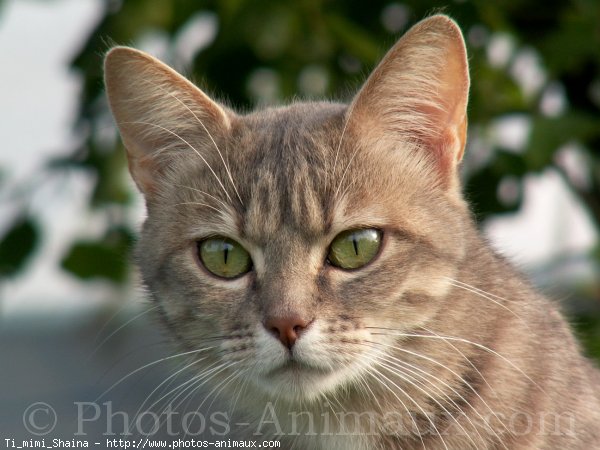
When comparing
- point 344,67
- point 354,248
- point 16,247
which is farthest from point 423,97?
point 16,247

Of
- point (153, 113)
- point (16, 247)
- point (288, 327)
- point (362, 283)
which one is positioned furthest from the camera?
point (16, 247)

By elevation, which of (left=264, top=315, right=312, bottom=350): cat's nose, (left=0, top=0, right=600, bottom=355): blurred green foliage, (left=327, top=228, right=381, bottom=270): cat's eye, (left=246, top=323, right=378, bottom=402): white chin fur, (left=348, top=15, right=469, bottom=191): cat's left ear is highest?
(left=0, top=0, right=600, bottom=355): blurred green foliage

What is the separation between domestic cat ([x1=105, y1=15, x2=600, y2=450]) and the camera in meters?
2.40

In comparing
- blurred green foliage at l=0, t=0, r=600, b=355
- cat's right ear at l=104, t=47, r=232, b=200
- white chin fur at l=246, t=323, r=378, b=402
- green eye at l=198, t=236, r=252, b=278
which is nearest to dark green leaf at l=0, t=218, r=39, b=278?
blurred green foliage at l=0, t=0, r=600, b=355

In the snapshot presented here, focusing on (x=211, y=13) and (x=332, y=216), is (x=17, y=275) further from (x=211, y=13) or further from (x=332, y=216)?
(x=332, y=216)

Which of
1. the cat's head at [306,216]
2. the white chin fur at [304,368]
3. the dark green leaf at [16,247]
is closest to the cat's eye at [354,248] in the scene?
the cat's head at [306,216]

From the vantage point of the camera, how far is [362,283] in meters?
2.43

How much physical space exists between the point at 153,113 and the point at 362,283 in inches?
35.4

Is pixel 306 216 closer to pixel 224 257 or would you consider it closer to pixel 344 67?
pixel 224 257

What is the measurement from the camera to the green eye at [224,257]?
254 cm

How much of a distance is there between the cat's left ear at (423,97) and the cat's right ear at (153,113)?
457 millimetres

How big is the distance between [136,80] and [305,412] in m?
1.09

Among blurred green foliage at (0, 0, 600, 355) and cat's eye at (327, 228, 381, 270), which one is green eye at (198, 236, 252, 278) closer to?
cat's eye at (327, 228, 381, 270)

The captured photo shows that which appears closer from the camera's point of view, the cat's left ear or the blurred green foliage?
the cat's left ear
